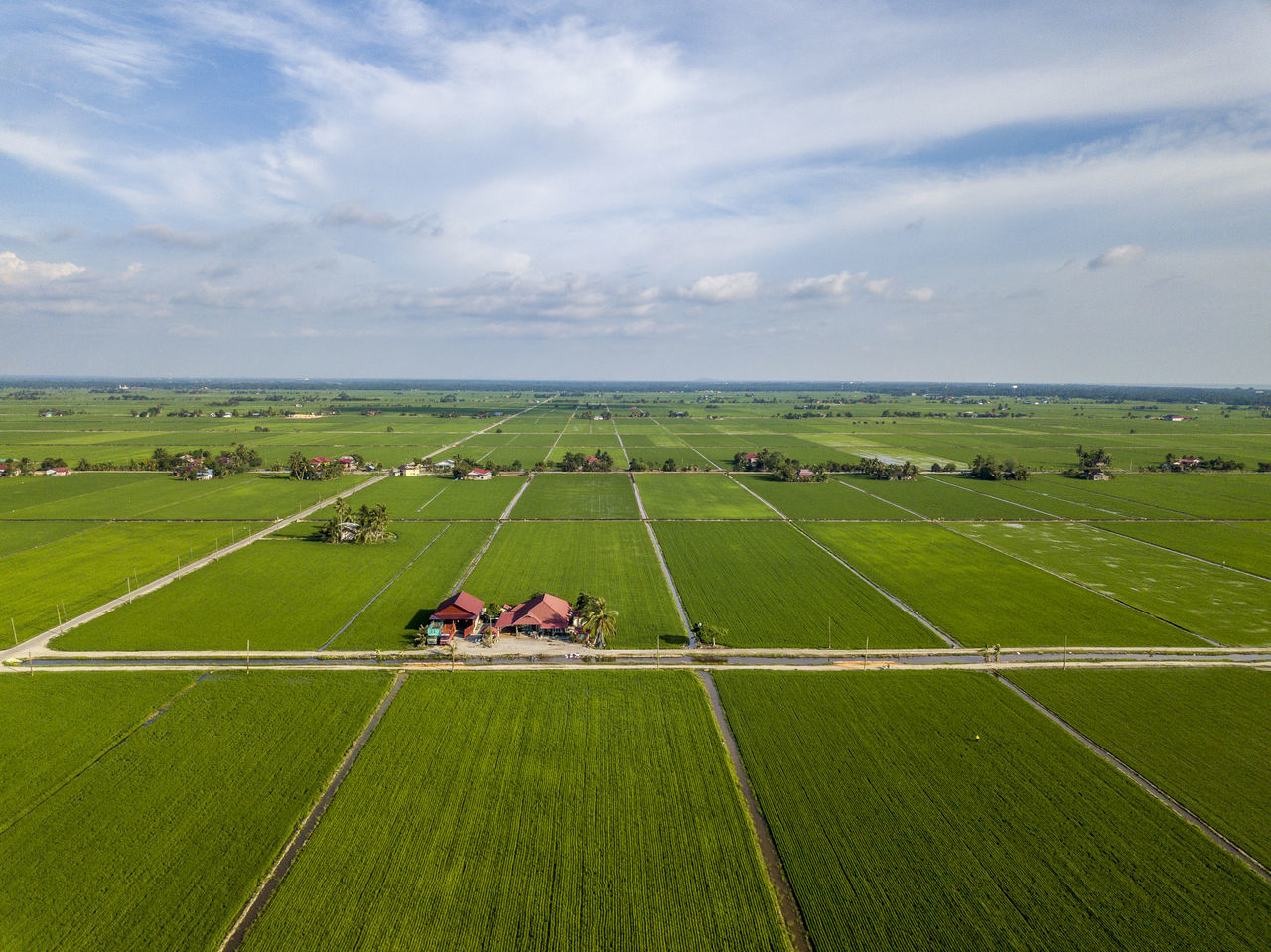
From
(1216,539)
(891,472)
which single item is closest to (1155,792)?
(1216,539)

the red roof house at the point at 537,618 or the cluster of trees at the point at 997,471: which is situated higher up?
the cluster of trees at the point at 997,471

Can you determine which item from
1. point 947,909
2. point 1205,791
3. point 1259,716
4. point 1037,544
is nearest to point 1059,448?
point 1037,544

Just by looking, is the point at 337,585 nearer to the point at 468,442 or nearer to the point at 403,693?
the point at 403,693

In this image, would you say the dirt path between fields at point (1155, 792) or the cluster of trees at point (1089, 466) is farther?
the cluster of trees at point (1089, 466)

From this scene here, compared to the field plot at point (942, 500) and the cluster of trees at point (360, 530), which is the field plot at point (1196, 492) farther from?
the cluster of trees at point (360, 530)

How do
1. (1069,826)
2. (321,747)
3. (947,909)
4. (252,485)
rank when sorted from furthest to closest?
(252,485) → (321,747) → (1069,826) → (947,909)

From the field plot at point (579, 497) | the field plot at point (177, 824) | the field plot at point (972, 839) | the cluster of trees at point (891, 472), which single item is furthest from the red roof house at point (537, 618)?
the cluster of trees at point (891, 472)

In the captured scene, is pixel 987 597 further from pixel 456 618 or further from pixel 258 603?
pixel 258 603
